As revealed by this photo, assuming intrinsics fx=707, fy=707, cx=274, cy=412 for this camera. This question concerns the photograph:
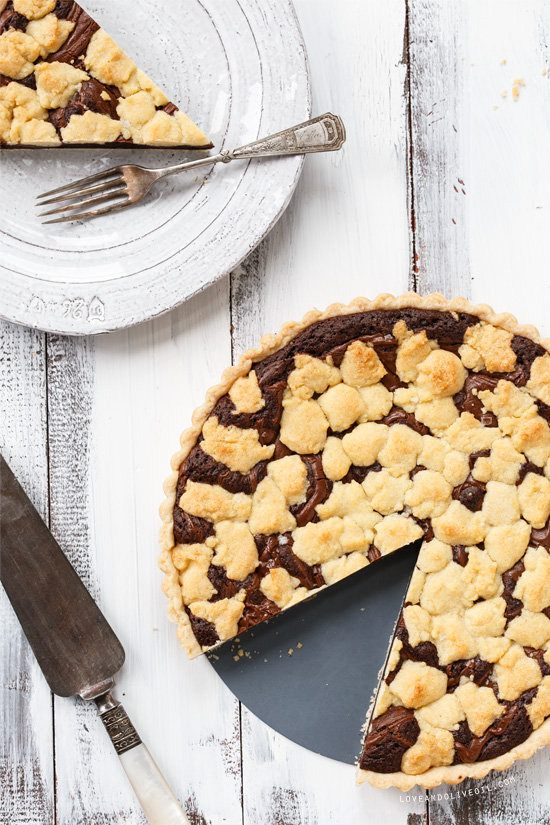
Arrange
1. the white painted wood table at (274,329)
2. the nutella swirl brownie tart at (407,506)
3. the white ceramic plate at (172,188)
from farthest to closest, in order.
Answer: the white painted wood table at (274,329)
the white ceramic plate at (172,188)
the nutella swirl brownie tart at (407,506)

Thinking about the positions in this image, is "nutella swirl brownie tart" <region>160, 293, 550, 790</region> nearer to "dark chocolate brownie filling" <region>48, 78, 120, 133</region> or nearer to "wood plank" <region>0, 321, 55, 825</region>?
"wood plank" <region>0, 321, 55, 825</region>

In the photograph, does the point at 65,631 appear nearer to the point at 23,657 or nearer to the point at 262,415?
the point at 23,657

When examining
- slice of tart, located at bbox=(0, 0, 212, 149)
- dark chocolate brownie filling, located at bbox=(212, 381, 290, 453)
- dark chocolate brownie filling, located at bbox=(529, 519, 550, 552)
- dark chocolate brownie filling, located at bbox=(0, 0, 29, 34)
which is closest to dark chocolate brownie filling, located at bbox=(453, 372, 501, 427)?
dark chocolate brownie filling, located at bbox=(529, 519, 550, 552)

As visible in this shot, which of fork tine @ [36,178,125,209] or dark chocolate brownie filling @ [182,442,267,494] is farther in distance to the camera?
fork tine @ [36,178,125,209]

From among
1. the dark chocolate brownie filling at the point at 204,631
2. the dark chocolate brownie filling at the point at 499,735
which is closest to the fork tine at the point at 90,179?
the dark chocolate brownie filling at the point at 204,631

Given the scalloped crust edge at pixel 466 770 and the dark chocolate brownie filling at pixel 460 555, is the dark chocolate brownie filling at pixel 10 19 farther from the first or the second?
the scalloped crust edge at pixel 466 770

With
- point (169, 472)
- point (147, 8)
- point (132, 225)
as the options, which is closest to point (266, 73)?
point (147, 8)
